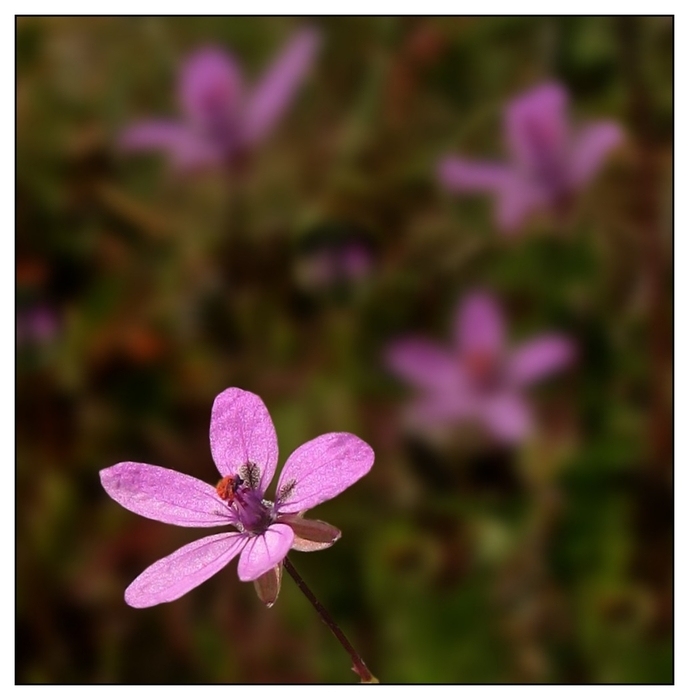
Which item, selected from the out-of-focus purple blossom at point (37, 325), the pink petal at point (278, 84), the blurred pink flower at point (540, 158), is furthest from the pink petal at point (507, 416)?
the out-of-focus purple blossom at point (37, 325)

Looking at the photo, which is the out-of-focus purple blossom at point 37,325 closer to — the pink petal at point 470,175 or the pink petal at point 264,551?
the pink petal at point 470,175

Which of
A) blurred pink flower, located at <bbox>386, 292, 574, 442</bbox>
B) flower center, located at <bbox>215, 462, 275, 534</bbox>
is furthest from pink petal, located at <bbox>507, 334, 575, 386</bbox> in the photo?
flower center, located at <bbox>215, 462, 275, 534</bbox>

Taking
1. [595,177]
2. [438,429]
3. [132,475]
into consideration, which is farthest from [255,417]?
[595,177]

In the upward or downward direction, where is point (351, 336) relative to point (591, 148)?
downward

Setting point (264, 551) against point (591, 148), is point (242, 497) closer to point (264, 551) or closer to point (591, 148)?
point (264, 551)

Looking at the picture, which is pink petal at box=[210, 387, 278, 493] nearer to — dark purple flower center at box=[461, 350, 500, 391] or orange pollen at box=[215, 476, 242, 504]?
orange pollen at box=[215, 476, 242, 504]

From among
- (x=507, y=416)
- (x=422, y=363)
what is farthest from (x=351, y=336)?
(x=507, y=416)
